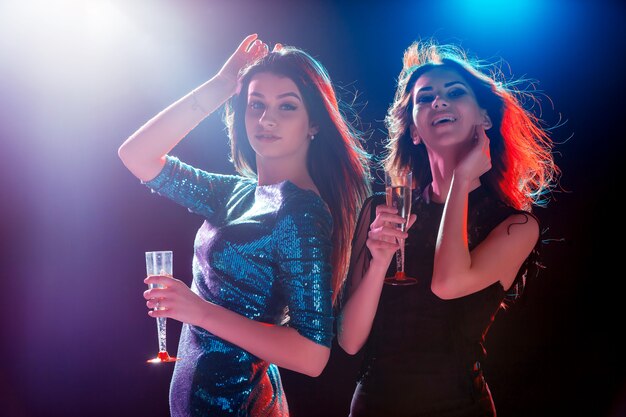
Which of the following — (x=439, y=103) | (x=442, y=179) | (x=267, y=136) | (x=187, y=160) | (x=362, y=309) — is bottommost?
(x=362, y=309)

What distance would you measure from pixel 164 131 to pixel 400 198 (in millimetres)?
809

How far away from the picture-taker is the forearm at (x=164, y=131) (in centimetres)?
206

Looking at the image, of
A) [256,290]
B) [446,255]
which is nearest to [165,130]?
[256,290]

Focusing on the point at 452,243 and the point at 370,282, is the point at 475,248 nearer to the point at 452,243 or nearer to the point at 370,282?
the point at 452,243

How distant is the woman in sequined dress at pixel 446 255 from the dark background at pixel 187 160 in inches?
42.0

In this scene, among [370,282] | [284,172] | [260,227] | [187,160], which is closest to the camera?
[260,227]

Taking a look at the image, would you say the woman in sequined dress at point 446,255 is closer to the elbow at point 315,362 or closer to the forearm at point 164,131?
the elbow at point 315,362

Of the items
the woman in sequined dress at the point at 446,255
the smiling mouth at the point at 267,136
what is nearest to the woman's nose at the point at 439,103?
the woman in sequined dress at the point at 446,255

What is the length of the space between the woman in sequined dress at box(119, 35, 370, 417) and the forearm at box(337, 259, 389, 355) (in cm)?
9

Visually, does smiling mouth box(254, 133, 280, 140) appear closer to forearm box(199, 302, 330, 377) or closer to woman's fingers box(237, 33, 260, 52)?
woman's fingers box(237, 33, 260, 52)

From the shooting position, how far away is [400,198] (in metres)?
1.91

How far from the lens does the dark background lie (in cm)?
333

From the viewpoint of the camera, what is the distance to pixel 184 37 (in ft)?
11.1

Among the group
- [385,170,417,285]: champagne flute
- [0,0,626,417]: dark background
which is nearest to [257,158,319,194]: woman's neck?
[385,170,417,285]: champagne flute
